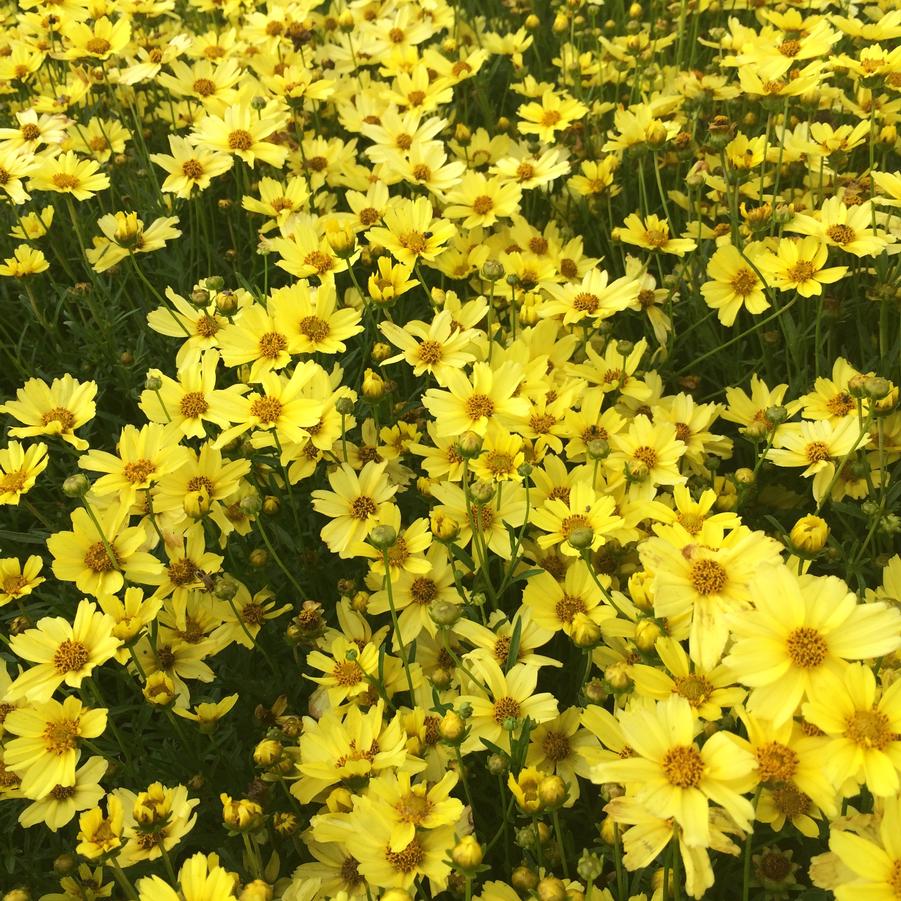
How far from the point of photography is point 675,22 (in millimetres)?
3955

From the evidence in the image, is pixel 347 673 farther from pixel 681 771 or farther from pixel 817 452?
pixel 817 452

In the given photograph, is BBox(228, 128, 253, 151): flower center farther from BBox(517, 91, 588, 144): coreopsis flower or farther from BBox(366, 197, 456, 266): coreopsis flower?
BBox(517, 91, 588, 144): coreopsis flower

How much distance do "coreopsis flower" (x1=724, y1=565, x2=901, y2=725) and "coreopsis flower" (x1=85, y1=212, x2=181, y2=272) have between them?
5.96 feet

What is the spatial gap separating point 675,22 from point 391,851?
374cm

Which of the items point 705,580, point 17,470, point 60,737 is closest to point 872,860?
point 705,580

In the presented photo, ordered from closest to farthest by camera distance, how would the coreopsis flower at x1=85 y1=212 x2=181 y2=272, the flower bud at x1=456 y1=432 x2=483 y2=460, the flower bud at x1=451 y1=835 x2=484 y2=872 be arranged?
the flower bud at x1=451 y1=835 x2=484 y2=872
the flower bud at x1=456 y1=432 x2=483 y2=460
the coreopsis flower at x1=85 y1=212 x2=181 y2=272

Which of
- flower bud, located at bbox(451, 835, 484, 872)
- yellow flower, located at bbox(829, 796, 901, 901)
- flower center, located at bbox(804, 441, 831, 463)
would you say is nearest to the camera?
yellow flower, located at bbox(829, 796, 901, 901)

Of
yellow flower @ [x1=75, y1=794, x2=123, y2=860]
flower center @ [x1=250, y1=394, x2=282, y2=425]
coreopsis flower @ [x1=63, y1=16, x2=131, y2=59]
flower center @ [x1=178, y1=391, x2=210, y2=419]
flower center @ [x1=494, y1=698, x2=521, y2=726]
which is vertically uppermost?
coreopsis flower @ [x1=63, y1=16, x2=131, y2=59]

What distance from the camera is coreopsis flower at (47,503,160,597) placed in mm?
1755

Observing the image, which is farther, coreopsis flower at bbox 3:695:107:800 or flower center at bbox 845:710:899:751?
coreopsis flower at bbox 3:695:107:800

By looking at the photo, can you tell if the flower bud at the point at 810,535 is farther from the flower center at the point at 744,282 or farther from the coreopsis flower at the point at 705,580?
the flower center at the point at 744,282

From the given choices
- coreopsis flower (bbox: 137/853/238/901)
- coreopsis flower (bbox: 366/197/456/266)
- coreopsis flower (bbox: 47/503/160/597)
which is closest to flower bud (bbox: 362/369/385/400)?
coreopsis flower (bbox: 366/197/456/266)

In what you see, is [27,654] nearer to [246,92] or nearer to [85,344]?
[85,344]

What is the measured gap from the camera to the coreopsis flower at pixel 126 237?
7.64 ft
